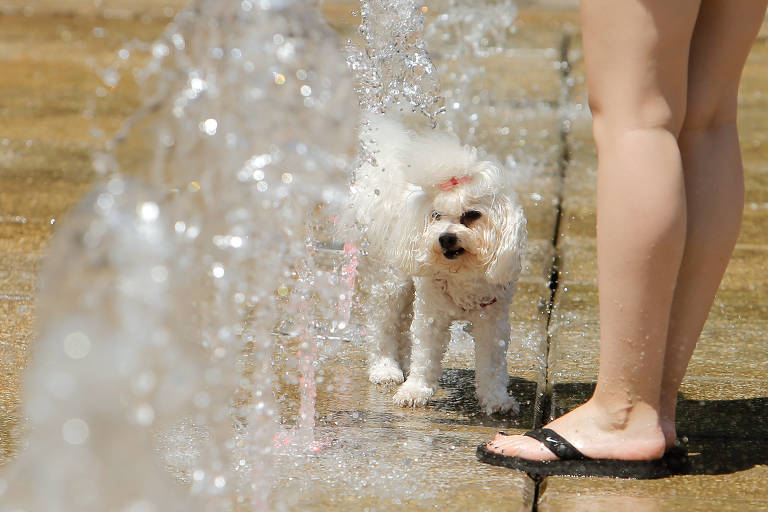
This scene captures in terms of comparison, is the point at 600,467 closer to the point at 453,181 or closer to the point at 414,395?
the point at 414,395

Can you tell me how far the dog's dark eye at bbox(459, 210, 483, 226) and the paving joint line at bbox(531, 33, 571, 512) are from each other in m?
0.58

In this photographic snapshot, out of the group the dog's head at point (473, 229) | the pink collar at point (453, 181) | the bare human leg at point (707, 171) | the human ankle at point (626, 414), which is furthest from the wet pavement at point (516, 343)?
the pink collar at point (453, 181)

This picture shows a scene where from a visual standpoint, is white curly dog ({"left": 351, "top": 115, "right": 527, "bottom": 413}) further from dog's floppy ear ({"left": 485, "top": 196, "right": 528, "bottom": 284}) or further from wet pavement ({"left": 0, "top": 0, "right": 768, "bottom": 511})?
wet pavement ({"left": 0, "top": 0, "right": 768, "bottom": 511})

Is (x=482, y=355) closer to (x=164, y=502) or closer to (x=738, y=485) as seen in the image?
(x=738, y=485)

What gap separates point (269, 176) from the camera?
2406 mm

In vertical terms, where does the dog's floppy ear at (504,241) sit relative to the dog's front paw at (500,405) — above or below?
above

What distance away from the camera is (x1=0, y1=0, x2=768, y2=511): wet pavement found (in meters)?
2.67

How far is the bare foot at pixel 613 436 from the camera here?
2.74 metres

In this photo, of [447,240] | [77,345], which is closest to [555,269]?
[447,240]

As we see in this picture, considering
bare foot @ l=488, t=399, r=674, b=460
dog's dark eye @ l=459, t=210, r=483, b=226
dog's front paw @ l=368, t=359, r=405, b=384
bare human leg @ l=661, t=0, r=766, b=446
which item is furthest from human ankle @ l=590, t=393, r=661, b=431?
dog's front paw @ l=368, t=359, r=405, b=384

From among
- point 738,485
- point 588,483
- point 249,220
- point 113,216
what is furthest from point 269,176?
point 738,485

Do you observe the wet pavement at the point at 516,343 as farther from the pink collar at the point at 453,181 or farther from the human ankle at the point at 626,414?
the pink collar at the point at 453,181

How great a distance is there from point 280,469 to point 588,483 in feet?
2.50

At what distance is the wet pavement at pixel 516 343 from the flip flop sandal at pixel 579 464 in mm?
30
